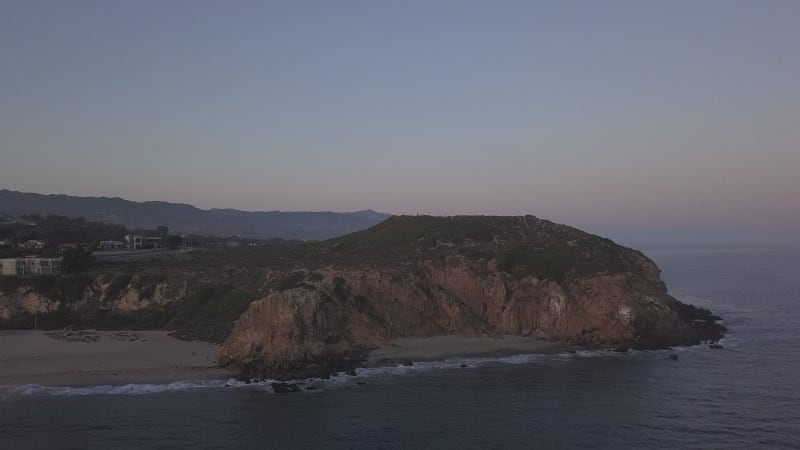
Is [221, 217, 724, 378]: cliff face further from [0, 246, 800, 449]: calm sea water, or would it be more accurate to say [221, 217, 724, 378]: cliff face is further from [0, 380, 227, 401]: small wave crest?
[0, 246, 800, 449]: calm sea water

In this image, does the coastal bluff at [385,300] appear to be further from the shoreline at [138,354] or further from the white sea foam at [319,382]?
the white sea foam at [319,382]

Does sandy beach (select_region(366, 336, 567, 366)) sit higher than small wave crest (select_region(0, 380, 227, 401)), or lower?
higher

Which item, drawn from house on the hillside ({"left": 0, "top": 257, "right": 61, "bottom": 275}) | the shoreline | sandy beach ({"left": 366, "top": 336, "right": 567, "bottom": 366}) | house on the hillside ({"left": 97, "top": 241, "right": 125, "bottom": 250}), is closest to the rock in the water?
the shoreline

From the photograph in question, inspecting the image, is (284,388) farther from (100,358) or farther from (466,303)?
(466,303)

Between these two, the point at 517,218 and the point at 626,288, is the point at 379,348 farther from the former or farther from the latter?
the point at 517,218

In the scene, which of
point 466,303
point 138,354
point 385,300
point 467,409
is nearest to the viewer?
point 467,409

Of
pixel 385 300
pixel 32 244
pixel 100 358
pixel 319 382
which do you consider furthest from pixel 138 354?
pixel 32 244
